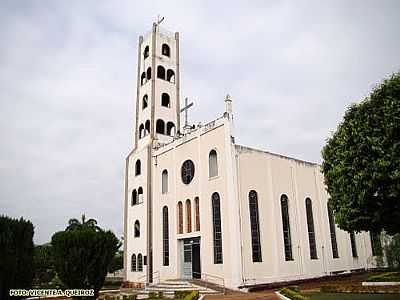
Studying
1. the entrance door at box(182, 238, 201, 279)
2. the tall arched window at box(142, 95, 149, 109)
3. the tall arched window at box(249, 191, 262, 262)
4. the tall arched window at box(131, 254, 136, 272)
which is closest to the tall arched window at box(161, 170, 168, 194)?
the entrance door at box(182, 238, 201, 279)

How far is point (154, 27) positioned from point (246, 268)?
81.0 ft

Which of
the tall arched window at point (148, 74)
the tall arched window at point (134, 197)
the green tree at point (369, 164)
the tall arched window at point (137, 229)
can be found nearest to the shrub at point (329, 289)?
the green tree at point (369, 164)

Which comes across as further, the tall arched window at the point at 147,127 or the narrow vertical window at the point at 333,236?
the tall arched window at the point at 147,127

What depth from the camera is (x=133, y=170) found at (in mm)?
35562

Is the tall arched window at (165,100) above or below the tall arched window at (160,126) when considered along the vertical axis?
above

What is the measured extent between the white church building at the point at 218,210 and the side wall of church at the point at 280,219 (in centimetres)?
7

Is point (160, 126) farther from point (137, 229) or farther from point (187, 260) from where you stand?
point (187, 260)

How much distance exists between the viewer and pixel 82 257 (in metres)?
16.8

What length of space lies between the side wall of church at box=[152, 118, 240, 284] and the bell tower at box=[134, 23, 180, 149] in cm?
366

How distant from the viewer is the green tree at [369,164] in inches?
733

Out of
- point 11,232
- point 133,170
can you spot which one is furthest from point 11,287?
point 133,170

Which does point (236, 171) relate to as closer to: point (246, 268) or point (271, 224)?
point (271, 224)

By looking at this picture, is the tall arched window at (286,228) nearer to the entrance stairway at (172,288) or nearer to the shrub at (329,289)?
the shrub at (329,289)

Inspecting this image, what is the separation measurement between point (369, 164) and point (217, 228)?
10.8 meters
